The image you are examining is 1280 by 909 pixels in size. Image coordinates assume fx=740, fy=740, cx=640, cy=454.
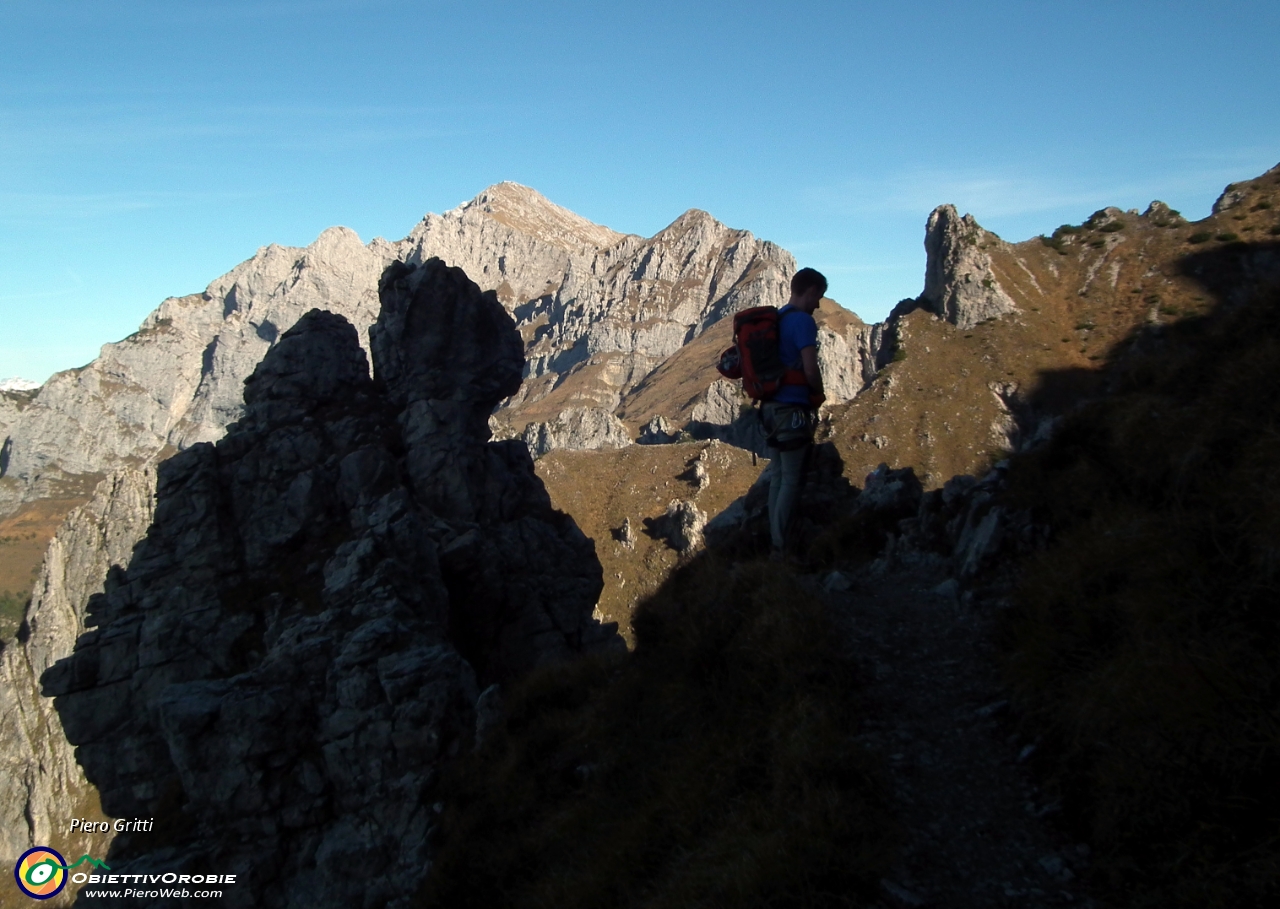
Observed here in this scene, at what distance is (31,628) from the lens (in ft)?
367

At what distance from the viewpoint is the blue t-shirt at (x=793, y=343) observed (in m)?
10.9

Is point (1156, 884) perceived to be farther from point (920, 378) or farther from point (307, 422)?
point (920, 378)

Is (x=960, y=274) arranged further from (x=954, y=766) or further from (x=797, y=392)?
(x=954, y=766)

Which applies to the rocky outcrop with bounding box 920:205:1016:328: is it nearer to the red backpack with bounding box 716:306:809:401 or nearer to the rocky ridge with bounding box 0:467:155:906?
the red backpack with bounding box 716:306:809:401

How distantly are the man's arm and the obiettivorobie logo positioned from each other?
2458 centimetres

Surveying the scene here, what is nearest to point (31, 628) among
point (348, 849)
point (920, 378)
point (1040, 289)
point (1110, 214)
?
point (348, 849)

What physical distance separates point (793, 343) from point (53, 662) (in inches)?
4658

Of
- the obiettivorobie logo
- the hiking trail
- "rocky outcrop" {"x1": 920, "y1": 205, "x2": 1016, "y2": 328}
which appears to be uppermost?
"rocky outcrop" {"x1": 920, "y1": 205, "x2": 1016, "y2": 328}

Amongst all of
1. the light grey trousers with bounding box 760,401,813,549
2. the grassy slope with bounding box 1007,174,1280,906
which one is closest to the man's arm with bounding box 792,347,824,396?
the light grey trousers with bounding box 760,401,813,549

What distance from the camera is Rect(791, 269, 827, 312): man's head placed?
36.2 feet

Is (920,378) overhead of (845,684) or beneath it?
overhead

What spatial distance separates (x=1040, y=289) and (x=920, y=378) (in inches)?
996

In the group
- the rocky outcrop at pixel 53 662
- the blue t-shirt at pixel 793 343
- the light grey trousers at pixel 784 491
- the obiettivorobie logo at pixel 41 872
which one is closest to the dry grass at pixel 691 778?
the light grey trousers at pixel 784 491

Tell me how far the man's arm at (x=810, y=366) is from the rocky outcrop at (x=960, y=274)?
11590 cm
